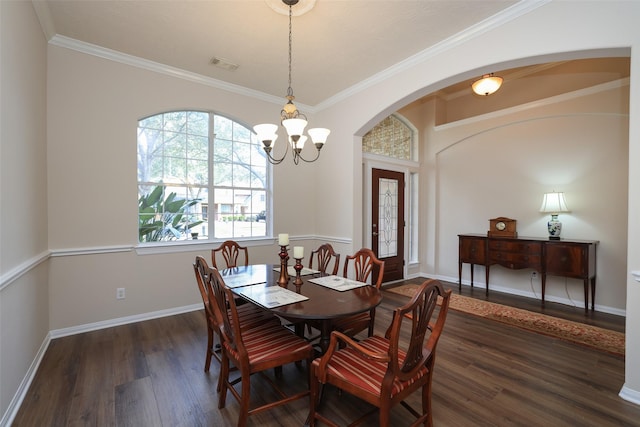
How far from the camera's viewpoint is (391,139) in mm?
5406

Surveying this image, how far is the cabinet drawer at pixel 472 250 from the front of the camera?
4633 millimetres

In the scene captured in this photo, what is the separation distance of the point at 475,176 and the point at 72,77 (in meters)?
5.89

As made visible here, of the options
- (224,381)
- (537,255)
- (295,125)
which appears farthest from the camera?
(537,255)

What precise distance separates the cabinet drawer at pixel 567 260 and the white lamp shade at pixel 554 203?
1.82 feet

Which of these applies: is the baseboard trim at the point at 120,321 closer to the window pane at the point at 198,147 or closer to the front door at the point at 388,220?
the window pane at the point at 198,147

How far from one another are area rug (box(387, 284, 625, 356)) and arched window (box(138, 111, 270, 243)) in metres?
3.26

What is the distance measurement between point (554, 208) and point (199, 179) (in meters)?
5.01

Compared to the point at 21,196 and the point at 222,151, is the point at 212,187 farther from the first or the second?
the point at 21,196

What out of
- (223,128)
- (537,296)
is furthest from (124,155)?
(537,296)

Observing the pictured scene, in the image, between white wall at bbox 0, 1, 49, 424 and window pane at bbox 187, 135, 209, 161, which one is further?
window pane at bbox 187, 135, 209, 161

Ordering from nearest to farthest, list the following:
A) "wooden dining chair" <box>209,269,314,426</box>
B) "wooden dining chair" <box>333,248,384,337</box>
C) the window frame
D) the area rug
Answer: "wooden dining chair" <box>209,269,314,426</box> < "wooden dining chair" <box>333,248,384,337</box> < the area rug < the window frame

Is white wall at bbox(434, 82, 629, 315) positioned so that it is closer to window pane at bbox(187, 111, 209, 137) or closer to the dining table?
the dining table

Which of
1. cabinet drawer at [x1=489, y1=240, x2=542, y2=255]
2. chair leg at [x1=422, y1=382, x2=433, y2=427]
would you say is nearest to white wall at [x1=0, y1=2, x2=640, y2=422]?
cabinet drawer at [x1=489, y1=240, x2=542, y2=255]

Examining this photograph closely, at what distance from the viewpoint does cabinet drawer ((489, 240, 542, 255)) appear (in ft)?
13.3
